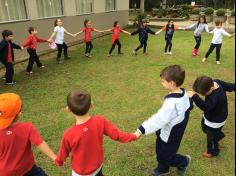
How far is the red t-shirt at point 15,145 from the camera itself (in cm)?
251

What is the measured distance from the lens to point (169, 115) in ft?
9.48

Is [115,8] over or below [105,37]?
over

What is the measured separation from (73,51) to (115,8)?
750 cm

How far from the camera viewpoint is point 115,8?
18031mm

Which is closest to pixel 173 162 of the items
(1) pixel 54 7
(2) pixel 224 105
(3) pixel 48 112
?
(2) pixel 224 105

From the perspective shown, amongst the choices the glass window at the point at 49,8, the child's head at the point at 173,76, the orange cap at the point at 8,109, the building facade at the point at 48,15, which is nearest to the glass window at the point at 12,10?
the building facade at the point at 48,15

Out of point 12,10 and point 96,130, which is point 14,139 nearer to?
point 96,130

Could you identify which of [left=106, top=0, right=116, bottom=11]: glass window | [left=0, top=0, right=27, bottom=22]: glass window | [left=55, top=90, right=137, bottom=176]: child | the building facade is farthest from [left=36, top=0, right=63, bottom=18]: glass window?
[left=55, top=90, right=137, bottom=176]: child

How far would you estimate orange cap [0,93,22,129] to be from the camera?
2.42 meters

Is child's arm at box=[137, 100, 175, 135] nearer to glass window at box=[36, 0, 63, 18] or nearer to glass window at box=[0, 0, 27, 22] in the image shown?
glass window at box=[0, 0, 27, 22]

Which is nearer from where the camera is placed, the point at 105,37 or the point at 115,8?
the point at 105,37

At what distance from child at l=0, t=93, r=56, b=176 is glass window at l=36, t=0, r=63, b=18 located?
9452 mm

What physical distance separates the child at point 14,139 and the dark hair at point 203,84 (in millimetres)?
1811

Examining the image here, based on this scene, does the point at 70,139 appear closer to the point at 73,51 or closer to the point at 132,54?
the point at 132,54
